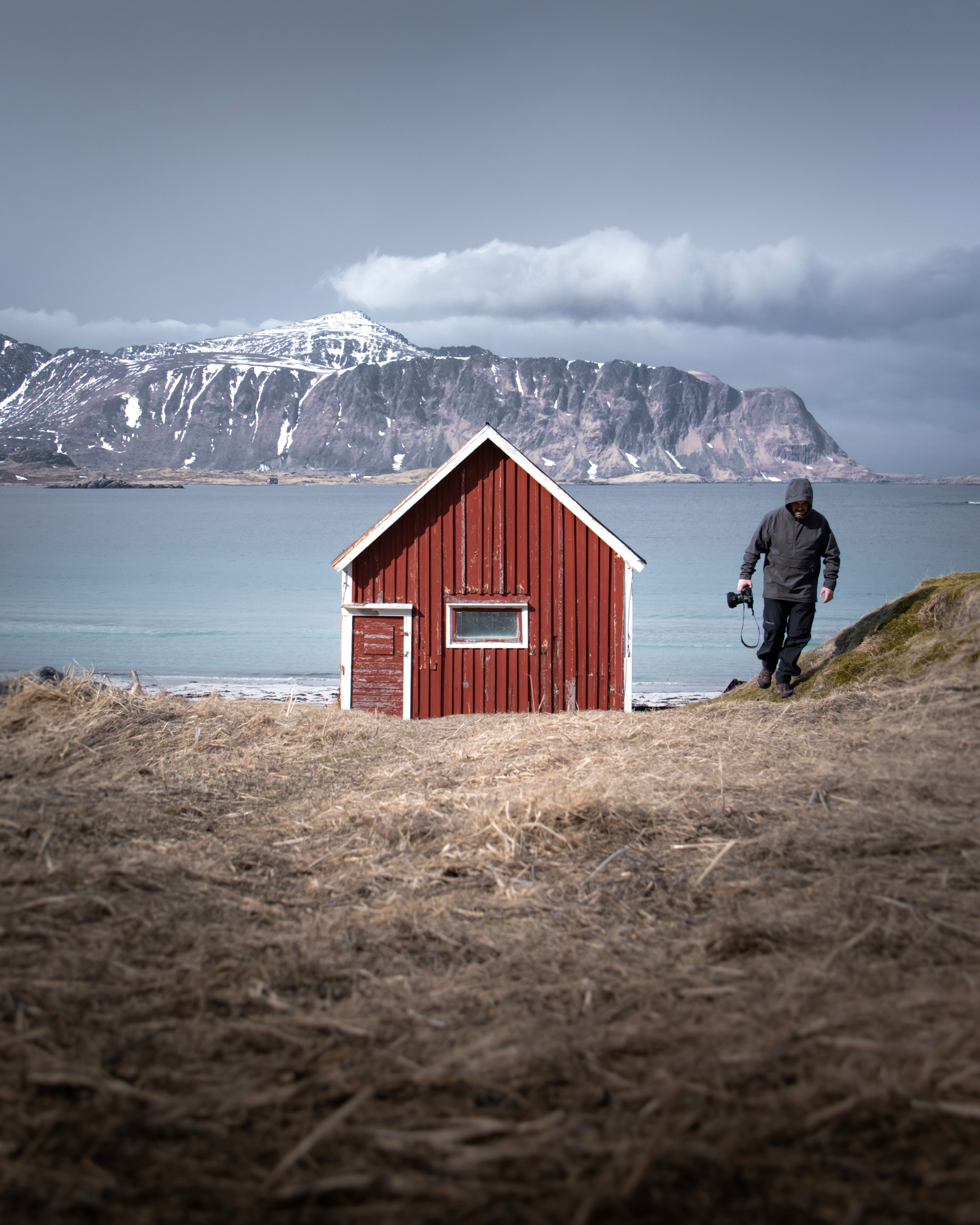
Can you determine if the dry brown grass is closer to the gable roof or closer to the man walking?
the man walking

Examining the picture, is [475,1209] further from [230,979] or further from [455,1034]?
[230,979]

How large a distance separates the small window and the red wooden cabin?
2 centimetres

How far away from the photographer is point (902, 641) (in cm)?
1078

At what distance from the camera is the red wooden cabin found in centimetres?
1484

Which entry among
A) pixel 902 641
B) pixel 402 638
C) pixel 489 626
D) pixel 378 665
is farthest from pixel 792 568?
pixel 378 665

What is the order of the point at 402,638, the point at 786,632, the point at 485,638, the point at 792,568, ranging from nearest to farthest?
the point at 792,568 → the point at 786,632 → the point at 402,638 → the point at 485,638

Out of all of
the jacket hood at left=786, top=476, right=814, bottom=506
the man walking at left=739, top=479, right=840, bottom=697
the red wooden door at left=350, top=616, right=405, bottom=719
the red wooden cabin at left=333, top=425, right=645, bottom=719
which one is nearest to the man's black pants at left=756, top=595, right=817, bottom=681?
the man walking at left=739, top=479, right=840, bottom=697

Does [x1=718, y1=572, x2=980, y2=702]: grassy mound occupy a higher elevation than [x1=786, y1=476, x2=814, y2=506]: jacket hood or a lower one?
lower

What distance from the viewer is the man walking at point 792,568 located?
10617 mm

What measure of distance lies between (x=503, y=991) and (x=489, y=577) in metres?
11.7

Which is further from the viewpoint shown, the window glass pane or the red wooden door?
the window glass pane

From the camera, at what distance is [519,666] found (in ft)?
49.2

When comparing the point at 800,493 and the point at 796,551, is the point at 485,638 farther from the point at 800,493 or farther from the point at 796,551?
the point at 800,493

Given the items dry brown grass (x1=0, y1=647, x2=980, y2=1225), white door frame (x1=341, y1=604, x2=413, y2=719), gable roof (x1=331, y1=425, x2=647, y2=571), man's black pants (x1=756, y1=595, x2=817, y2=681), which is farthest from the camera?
white door frame (x1=341, y1=604, x2=413, y2=719)
